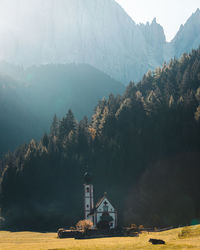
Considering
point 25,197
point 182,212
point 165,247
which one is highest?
point 25,197

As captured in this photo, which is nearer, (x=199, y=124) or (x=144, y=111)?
(x=199, y=124)

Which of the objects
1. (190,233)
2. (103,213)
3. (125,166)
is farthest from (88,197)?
(190,233)

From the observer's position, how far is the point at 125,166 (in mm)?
90312

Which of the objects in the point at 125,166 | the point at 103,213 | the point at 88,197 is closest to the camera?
the point at 103,213

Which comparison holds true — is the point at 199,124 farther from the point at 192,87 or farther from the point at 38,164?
the point at 38,164

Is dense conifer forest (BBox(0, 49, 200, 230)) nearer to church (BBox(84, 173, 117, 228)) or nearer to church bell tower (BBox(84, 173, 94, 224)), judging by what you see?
church (BBox(84, 173, 117, 228))

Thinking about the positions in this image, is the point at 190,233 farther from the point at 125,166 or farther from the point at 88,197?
the point at 125,166

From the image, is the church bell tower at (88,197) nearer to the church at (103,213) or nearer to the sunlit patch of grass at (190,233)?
the church at (103,213)

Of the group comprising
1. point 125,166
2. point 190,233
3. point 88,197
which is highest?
point 125,166

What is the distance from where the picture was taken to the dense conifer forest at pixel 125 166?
79062mm

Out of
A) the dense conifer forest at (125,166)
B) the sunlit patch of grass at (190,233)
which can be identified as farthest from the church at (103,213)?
the sunlit patch of grass at (190,233)

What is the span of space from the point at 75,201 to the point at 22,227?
15.2 metres

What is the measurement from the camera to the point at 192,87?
10681 cm

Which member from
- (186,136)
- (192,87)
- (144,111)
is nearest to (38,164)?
(144,111)
